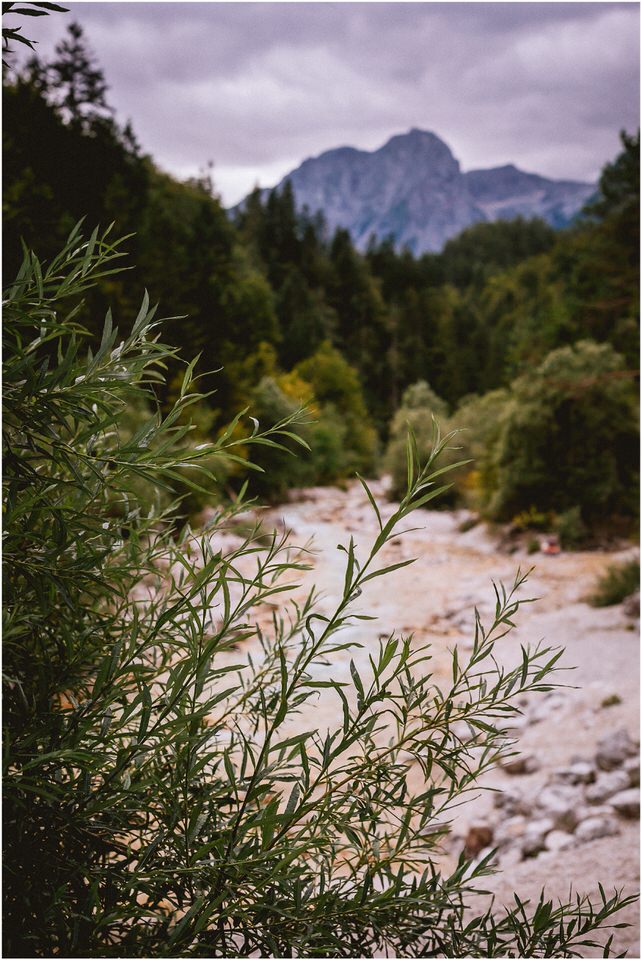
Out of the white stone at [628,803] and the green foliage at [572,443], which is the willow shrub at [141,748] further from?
the green foliage at [572,443]

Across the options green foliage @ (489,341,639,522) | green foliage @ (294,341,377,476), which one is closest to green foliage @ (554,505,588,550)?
green foliage @ (489,341,639,522)

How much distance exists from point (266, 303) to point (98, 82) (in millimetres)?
11178

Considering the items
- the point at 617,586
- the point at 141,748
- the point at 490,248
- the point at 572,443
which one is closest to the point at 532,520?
the point at 572,443

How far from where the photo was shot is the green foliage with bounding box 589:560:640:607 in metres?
9.57

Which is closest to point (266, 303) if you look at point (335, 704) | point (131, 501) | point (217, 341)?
point (217, 341)

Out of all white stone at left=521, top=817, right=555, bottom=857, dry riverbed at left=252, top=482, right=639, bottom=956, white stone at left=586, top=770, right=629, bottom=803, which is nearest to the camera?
dry riverbed at left=252, top=482, right=639, bottom=956

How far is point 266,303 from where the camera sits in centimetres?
2256

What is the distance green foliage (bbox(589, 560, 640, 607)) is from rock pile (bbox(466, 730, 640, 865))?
419cm

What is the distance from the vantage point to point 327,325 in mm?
35500

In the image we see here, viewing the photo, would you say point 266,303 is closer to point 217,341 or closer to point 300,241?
point 217,341

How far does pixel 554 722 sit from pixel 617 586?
3.78m

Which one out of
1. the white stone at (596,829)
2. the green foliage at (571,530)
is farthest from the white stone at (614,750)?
the green foliage at (571,530)

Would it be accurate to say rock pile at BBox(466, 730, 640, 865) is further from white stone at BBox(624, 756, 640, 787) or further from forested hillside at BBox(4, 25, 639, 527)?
forested hillside at BBox(4, 25, 639, 527)

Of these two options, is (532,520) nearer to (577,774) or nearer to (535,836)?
(577,774)
